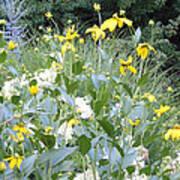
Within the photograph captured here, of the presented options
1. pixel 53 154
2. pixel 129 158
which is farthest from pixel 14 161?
pixel 129 158

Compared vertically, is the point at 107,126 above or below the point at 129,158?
above

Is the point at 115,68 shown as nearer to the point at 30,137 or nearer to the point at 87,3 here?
the point at 30,137

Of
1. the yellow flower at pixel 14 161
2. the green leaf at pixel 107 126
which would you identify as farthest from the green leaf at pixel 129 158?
the yellow flower at pixel 14 161

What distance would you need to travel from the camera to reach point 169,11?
5.37 metres

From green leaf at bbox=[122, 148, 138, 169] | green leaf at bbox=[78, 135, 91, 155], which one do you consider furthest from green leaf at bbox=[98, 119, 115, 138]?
green leaf at bbox=[122, 148, 138, 169]

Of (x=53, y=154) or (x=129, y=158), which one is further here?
(x=129, y=158)

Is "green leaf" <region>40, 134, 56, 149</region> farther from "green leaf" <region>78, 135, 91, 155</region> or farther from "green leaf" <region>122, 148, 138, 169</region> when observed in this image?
"green leaf" <region>122, 148, 138, 169</region>

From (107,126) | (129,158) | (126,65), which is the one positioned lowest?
(129,158)

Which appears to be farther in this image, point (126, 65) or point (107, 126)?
point (126, 65)

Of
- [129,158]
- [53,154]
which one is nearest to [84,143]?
[53,154]

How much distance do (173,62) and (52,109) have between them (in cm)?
422

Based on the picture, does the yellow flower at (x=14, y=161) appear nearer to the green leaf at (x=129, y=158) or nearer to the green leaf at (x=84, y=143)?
the green leaf at (x=84, y=143)

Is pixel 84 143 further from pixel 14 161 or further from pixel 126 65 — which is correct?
pixel 126 65

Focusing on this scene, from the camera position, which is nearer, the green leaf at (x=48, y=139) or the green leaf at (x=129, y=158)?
the green leaf at (x=48, y=139)
